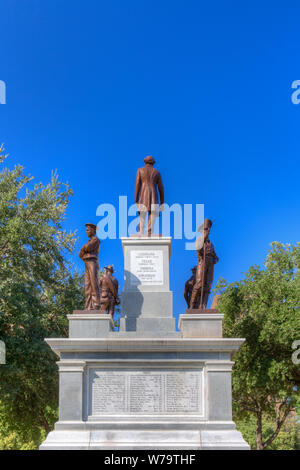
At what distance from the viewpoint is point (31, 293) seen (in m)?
25.4

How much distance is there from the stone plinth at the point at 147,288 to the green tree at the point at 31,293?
9.23 m

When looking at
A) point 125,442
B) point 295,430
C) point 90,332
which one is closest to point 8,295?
point 90,332

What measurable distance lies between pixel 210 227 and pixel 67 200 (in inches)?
525

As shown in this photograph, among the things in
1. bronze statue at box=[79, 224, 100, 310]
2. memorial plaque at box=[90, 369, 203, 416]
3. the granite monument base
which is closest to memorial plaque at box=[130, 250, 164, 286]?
bronze statue at box=[79, 224, 100, 310]

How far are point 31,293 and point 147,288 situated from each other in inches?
461

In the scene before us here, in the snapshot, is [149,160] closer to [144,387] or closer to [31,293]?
[144,387]

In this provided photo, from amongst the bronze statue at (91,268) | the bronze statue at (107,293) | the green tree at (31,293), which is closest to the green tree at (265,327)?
the green tree at (31,293)

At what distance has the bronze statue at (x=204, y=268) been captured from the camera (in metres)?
14.6

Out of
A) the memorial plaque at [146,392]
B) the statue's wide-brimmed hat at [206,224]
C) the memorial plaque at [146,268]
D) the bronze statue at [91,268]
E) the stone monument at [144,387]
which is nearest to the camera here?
the stone monument at [144,387]

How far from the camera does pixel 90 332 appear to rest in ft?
45.7

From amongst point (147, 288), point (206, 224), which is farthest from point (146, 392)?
point (206, 224)

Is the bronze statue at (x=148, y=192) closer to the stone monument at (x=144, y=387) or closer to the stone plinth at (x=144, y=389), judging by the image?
the stone monument at (x=144, y=387)

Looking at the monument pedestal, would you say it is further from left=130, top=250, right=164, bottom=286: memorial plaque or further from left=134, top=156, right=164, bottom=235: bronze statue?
left=134, top=156, right=164, bottom=235: bronze statue
